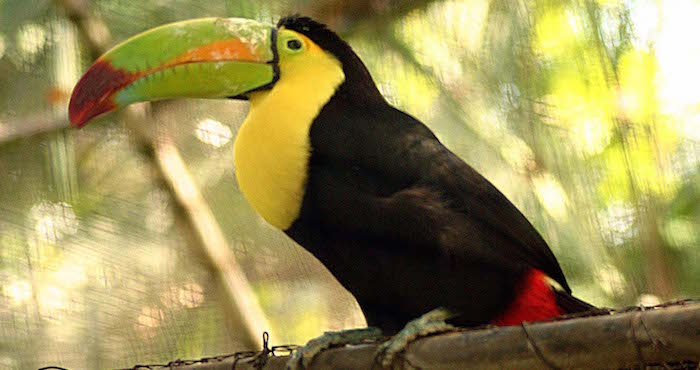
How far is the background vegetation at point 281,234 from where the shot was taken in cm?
209

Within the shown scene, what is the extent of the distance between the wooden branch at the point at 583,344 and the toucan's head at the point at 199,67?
2.35 feet

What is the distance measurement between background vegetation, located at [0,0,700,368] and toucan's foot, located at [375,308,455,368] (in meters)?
0.68

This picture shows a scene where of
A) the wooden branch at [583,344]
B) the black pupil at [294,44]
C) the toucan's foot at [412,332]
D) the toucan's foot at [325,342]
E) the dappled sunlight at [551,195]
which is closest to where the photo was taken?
the wooden branch at [583,344]

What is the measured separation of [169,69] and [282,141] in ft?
0.89

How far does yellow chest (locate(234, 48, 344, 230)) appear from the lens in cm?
170

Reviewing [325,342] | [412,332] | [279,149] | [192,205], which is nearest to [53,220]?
[192,205]

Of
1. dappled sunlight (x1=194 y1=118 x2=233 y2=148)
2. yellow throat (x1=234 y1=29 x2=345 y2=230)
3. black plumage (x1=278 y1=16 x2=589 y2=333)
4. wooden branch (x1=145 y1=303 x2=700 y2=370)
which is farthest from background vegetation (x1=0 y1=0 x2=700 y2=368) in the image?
wooden branch (x1=145 y1=303 x2=700 y2=370)

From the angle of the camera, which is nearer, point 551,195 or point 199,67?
point 199,67

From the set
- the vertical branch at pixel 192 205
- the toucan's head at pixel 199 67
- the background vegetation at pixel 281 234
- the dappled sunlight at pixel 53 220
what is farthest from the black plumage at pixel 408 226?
the dappled sunlight at pixel 53 220

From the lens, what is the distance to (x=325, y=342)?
1.64 meters

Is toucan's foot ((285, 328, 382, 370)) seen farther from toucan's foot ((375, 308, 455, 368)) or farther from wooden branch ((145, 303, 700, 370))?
wooden branch ((145, 303, 700, 370))

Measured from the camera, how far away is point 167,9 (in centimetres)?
258

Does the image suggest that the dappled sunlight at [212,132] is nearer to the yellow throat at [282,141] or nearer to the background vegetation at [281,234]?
the background vegetation at [281,234]

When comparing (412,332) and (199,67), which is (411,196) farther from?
(199,67)
